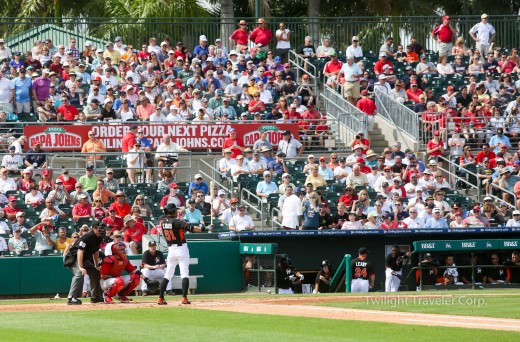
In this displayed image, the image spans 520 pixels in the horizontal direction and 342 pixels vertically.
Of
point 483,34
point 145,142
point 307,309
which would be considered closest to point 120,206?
point 145,142

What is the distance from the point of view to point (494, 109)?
30.5 meters

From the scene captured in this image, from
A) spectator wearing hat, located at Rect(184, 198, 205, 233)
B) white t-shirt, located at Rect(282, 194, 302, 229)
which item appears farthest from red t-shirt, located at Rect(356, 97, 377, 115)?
spectator wearing hat, located at Rect(184, 198, 205, 233)

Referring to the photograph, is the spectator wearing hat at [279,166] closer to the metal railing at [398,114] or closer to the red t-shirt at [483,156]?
the metal railing at [398,114]

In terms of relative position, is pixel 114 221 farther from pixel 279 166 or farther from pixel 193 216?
pixel 279 166

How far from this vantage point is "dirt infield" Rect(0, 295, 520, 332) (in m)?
14.7

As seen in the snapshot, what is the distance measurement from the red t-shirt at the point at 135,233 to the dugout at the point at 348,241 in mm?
1749

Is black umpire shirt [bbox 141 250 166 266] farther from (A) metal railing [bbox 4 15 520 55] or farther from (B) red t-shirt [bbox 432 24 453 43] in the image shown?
(B) red t-shirt [bbox 432 24 453 43]

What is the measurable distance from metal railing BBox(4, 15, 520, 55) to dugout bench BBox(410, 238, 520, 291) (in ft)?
43.0

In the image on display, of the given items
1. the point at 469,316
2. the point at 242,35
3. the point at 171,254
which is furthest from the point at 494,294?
the point at 242,35

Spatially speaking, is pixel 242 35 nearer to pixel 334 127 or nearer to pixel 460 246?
pixel 334 127

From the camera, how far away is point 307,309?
1700 centimetres

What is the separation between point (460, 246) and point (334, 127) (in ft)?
24.2

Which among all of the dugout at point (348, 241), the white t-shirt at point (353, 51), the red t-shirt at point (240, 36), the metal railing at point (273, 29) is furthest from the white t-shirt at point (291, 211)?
the metal railing at point (273, 29)

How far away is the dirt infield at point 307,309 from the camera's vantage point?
48.2 feet
